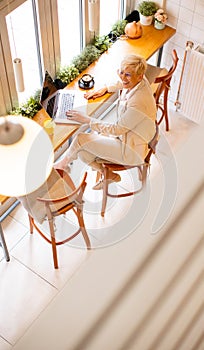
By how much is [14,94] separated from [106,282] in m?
3.60

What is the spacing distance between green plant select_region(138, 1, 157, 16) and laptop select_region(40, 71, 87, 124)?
1.12 metres

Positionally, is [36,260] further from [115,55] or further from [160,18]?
[160,18]

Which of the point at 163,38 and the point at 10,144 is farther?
the point at 163,38

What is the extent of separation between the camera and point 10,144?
1.78 m

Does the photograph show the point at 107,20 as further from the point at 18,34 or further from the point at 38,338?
the point at 38,338

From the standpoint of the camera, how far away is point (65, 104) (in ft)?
12.9

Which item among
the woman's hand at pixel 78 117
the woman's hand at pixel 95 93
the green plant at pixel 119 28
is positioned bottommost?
the woman's hand at pixel 95 93

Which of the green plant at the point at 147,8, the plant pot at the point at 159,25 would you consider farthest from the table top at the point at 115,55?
the green plant at the point at 147,8

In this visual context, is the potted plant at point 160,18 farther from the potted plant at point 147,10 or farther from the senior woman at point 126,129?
the senior woman at point 126,129

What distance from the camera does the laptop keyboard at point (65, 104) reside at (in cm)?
387

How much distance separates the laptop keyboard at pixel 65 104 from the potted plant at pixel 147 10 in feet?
3.86

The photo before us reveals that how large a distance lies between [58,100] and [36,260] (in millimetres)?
1256

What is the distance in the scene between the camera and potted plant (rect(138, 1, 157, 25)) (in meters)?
4.63

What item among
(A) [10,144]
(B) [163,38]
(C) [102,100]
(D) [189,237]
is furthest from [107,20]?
(D) [189,237]
